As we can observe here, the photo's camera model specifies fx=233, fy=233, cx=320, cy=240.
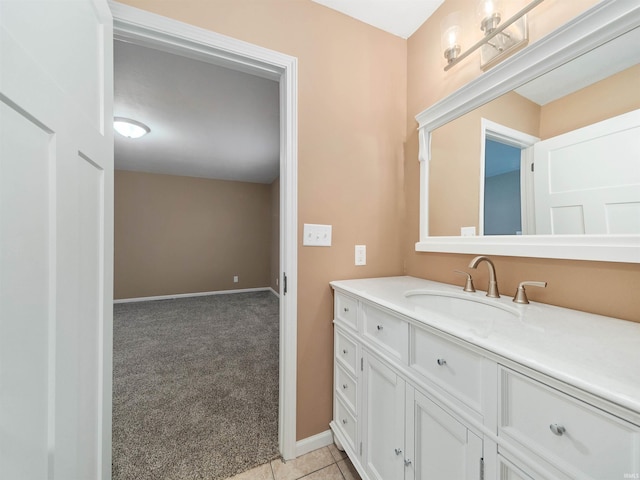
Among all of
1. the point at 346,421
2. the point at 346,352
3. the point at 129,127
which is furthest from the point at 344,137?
the point at 129,127

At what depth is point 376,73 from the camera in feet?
4.86

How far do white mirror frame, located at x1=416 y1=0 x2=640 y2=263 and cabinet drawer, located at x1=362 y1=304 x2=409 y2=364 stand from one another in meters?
0.56

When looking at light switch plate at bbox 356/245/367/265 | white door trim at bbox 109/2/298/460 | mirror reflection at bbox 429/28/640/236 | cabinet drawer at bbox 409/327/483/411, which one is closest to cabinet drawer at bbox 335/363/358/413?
white door trim at bbox 109/2/298/460

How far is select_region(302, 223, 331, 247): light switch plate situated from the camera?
4.23 ft

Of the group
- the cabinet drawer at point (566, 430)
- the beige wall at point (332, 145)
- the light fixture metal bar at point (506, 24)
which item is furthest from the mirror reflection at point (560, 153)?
the cabinet drawer at point (566, 430)

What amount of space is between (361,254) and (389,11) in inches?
57.1

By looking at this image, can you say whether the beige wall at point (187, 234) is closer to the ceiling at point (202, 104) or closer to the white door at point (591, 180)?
the ceiling at point (202, 104)

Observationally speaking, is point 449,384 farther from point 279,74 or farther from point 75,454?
point 279,74

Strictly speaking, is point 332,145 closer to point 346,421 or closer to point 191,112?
point 346,421

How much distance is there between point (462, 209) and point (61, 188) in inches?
60.0

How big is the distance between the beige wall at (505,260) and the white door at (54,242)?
147 cm

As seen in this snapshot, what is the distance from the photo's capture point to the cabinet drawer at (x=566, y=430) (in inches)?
14.6

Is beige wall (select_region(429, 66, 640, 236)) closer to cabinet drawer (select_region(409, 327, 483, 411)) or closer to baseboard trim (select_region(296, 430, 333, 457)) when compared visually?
cabinet drawer (select_region(409, 327, 483, 411))

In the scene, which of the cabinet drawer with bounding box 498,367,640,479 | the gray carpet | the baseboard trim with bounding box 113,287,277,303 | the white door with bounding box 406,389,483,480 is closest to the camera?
the cabinet drawer with bounding box 498,367,640,479
